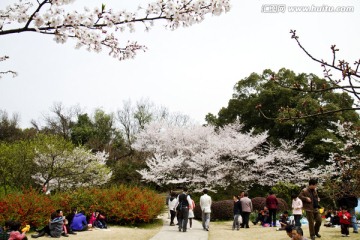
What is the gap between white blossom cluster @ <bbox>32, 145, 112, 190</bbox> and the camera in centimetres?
1791

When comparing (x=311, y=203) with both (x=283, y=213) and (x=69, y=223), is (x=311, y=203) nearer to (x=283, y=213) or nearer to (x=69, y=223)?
(x=283, y=213)

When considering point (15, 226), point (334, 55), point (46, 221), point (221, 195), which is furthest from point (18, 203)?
point (221, 195)

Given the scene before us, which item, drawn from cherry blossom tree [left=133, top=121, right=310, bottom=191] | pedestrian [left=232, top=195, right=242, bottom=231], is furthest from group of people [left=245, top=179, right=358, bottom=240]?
cherry blossom tree [left=133, top=121, right=310, bottom=191]

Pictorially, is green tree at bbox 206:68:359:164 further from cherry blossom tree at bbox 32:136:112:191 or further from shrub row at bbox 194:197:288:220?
cherry blossom tree at bbox 32:136:112:191

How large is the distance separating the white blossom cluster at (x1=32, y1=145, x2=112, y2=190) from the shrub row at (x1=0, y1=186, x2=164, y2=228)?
3.63 meters

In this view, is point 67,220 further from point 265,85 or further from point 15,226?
point 265,85

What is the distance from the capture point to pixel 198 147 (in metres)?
26.7

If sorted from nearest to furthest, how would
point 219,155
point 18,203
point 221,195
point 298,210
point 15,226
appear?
1. point 15,226
2. point 298,210
3. point 18,203
4. point 221,195
5. point 219,155

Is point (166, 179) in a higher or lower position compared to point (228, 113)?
lower

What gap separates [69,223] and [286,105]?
1757cm

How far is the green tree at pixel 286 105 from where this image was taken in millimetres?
22062

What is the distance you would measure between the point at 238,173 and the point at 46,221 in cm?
1376

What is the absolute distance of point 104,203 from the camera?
48.4 ft

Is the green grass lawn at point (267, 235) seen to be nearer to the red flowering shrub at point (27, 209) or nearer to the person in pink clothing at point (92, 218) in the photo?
the person in pink clothing at point (92, 218)
